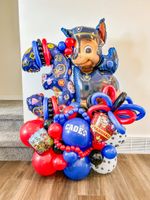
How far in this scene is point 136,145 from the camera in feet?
6.82

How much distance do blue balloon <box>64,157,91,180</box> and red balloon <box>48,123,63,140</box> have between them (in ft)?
0.75

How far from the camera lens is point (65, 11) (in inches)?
76.7

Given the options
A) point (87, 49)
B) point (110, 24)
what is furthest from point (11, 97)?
point (87, 49)

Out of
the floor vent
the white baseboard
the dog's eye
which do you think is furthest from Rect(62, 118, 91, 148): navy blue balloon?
the white baseboard

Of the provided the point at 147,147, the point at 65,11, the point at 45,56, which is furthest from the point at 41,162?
the point at 65,11

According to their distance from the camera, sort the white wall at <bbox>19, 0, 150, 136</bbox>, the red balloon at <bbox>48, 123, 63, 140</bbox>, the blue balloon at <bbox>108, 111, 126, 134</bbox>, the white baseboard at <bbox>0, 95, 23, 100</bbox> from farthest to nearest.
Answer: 1. the white baseboard at <bbox>0, 95, 23, 100</bbox>
2. the white wall at <bbox>19, 0, 150, 136</bbox>
3. the red balloon at <bbox>48, 123, 63, 140</bbox>
4. the blue balloon at <bbox>108, 111, 126, 134</bbox>

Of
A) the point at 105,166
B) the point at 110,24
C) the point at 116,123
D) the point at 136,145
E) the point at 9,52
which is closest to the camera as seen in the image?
the point at 116,123

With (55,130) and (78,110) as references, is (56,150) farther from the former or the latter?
(78,110)

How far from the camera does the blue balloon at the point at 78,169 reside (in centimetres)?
146

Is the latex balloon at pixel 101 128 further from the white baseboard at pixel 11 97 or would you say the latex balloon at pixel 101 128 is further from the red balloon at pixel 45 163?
the white baseboard at pixel 11 97

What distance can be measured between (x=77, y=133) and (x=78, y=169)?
11.0 inches

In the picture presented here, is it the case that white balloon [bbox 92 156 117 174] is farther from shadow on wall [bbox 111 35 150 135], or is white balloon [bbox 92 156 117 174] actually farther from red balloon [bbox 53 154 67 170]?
shadow on wall [bbox 111 35 150 135]

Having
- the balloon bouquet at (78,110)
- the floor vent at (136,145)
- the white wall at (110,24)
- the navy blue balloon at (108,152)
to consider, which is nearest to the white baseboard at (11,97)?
the white wall at (110,24)

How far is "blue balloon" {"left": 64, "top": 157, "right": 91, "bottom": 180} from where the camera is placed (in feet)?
4.80
